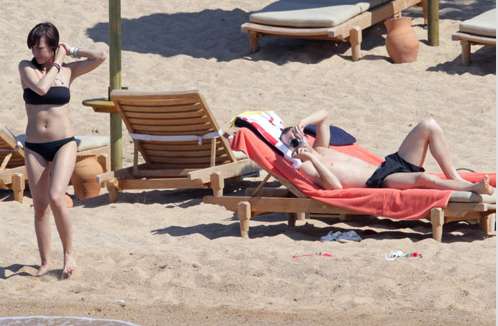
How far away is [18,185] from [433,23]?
598 cm

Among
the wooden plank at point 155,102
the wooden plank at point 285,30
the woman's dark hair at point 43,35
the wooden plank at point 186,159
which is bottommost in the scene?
the wooden plank at point 186,159

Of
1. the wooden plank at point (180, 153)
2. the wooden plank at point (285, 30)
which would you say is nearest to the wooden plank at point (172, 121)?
the wooden plank at point (180, 153)

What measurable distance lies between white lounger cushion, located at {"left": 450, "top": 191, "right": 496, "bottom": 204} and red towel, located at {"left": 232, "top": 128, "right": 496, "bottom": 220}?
0.15 feet

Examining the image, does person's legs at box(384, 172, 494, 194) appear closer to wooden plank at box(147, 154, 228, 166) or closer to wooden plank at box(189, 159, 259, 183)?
wooden plank at box(189, 159, 259, 183)

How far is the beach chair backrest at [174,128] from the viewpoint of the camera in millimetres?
10508

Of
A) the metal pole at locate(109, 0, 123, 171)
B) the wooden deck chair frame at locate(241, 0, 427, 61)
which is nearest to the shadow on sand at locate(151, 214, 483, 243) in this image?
the metal pole at locate(109, 0, 123, 171)

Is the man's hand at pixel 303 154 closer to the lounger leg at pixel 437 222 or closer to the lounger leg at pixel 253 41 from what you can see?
the lounger leg at pixel 437 222

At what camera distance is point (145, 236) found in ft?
31.9

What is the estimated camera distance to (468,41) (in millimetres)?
14477

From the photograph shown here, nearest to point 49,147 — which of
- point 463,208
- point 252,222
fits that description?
point 252,222

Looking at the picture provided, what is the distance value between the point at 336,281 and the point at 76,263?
164 centimetres

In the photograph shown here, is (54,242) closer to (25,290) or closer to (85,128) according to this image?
(25,290)

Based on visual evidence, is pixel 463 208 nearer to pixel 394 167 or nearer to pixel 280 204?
pixel 394 167

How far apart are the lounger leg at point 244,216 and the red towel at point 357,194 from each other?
291 mm
